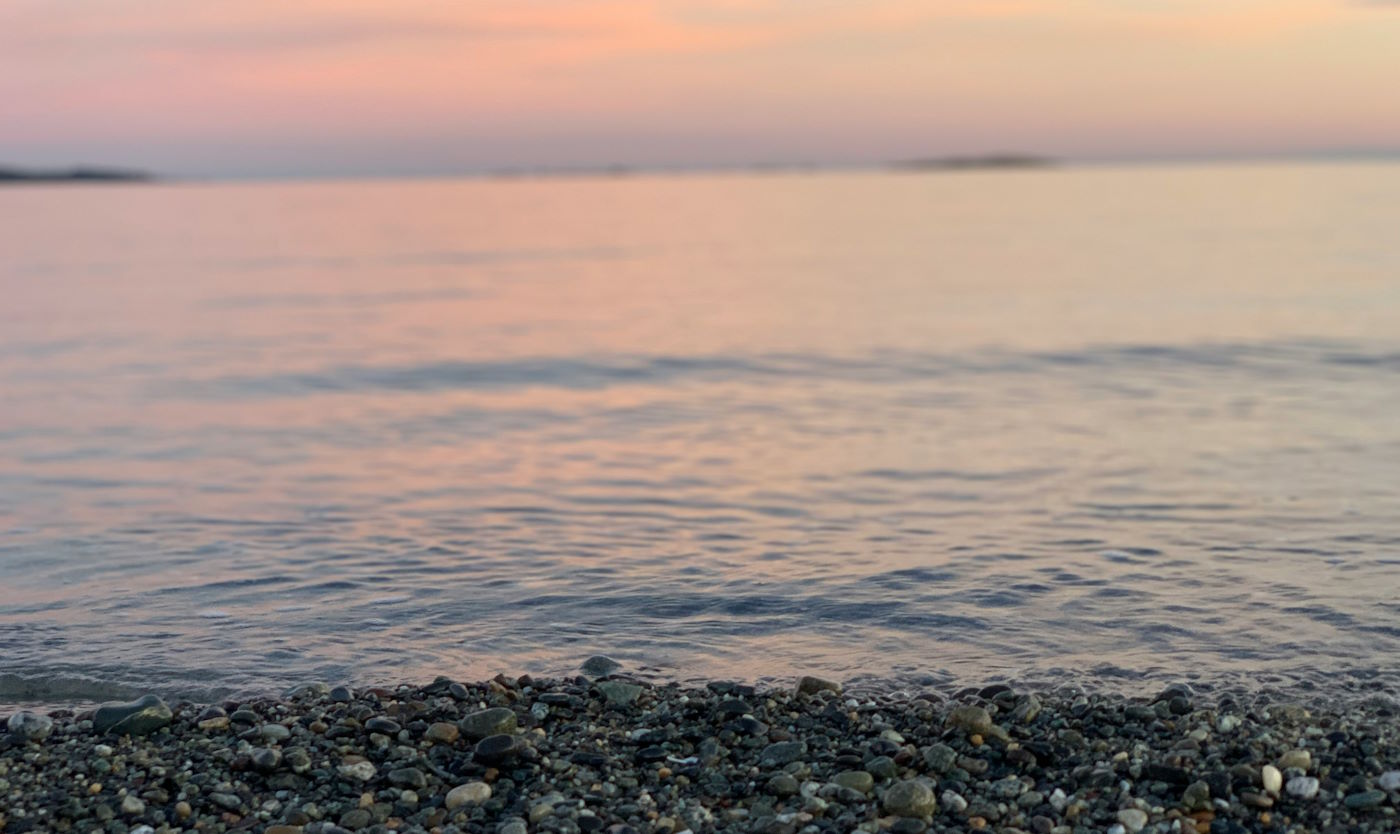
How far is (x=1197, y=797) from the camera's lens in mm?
5871

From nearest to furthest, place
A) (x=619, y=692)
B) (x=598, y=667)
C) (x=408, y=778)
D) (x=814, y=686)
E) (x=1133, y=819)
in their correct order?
1. (x=1133, y=819)
2. (x=408, y=778)
3. (x=619, y=692)
4. (x=814, y=686)
5. (x=598, y=667)

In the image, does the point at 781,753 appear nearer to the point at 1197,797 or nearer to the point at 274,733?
the point at 1197,797

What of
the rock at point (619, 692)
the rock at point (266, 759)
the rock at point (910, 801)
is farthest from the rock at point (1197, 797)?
the rock at point (266, 759)

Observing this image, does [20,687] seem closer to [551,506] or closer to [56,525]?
[56,525]

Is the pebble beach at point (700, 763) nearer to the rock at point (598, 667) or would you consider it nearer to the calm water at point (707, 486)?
the rock at point (598, 667)

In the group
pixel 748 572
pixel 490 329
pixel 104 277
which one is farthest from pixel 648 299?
pixel 748 572

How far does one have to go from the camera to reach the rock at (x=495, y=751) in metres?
6.52

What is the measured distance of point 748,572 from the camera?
35.0 ft

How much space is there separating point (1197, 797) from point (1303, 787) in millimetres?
496

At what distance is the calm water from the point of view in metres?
8.90

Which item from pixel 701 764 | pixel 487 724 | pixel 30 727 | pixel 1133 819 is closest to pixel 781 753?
pixel 701 764

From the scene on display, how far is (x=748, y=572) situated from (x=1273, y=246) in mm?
47965

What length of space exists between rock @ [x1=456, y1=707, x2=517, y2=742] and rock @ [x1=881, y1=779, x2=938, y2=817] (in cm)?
199

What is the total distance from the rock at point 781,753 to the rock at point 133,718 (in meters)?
A: 3.14
